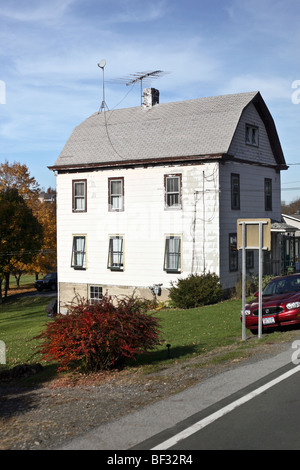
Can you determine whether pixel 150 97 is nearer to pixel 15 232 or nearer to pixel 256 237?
pixel 15 232

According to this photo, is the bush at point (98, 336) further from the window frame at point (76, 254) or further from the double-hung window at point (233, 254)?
the window frame at point (76, 254)

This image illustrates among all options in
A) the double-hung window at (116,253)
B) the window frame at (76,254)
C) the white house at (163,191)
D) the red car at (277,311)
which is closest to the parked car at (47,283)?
the white house at (163,191)

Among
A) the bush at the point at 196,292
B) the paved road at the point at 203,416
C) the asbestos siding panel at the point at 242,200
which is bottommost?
the paved road at the point at 203,416

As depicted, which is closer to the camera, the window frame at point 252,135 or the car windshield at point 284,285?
the car windshield at point 284,285

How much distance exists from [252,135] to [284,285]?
15.7m

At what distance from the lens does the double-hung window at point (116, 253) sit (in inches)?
1167

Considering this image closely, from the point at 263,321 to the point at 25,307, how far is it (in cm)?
3078

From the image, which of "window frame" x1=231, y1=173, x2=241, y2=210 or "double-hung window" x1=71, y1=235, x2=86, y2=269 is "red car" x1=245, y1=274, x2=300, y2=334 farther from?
"double-hung window" x1=71, y1=235, x2=86, y2=269

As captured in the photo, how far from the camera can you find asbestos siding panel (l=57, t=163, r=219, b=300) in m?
27.0

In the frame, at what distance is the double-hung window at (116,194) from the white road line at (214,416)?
2125cm

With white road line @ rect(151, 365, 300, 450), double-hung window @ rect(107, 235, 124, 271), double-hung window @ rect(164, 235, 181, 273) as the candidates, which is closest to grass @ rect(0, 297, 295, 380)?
white road line @ rect(151, 365, 300, 450)

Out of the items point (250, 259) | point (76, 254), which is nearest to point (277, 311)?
point (250, 259)
